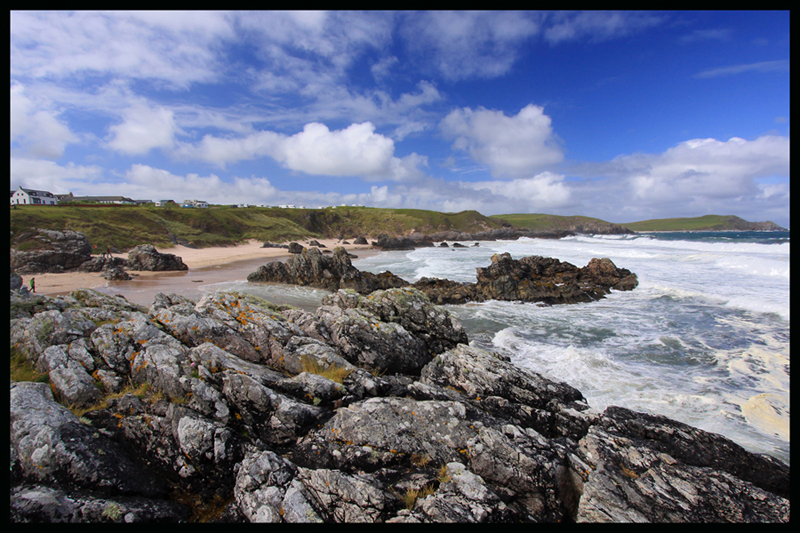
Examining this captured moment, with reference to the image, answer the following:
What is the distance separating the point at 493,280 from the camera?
26.0 m

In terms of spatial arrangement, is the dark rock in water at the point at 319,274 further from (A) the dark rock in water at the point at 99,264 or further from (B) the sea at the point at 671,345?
(A) the dark rock in water at the point at 99,264

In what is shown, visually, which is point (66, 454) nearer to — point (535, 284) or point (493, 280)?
point (493, 280)

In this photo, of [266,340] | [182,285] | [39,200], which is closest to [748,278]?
[266,340]

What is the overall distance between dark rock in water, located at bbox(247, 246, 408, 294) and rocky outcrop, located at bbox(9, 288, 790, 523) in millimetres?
19812

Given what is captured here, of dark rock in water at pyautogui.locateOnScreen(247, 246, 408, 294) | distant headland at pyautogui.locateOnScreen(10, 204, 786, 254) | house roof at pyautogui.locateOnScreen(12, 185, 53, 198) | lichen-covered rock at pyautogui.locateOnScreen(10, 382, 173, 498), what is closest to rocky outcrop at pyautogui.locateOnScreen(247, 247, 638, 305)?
dark rock in water at pyautogui.locateOnScreen(247, 246, 408, 294)

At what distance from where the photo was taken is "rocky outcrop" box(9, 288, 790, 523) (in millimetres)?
4141

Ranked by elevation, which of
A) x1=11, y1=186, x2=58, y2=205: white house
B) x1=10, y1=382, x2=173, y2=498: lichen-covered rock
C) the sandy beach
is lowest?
x1=10, y1=382, x2=173, y2=498: lichen-covered rock

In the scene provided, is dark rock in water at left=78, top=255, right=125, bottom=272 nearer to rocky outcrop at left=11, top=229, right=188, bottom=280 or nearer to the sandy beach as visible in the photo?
rocky outcrop at left=11, top=229, right=188, bottom=280

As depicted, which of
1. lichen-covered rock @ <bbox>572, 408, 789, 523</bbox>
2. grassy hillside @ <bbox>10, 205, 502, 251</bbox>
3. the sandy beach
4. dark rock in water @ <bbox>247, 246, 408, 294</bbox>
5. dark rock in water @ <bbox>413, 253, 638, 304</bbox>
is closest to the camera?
lichen-covered rock @ <bbox>572, 408, 789, 523</bbox>

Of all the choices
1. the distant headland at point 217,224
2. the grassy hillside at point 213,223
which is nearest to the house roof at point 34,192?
the distant headland at point 217,224

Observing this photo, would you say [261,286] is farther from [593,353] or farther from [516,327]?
[593,353]

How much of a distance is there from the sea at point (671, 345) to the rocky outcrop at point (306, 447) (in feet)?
11.7

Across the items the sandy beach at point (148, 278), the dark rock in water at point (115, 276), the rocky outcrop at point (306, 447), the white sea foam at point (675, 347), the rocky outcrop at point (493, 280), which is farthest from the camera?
the dark rock in water at point (115, 276)

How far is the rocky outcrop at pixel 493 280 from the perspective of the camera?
78.1ft
